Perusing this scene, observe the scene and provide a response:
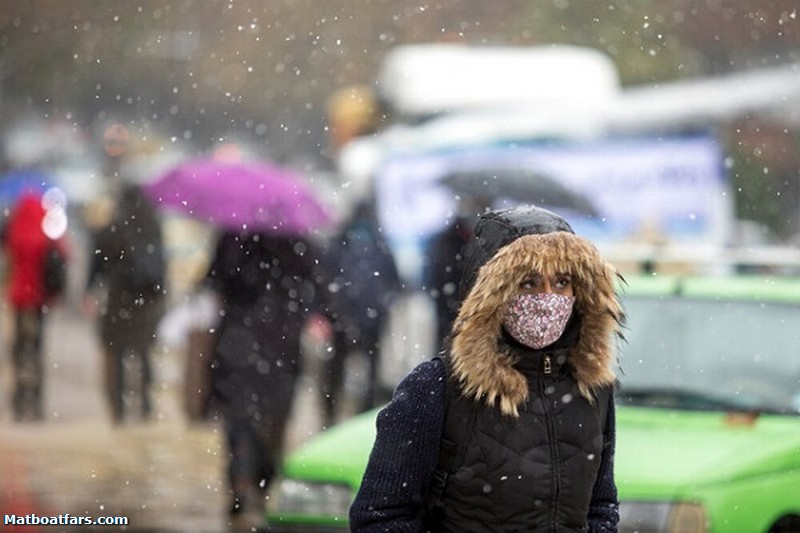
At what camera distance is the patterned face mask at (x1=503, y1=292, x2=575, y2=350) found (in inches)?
126

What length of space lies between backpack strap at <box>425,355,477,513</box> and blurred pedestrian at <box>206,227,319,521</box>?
5390 millimetres

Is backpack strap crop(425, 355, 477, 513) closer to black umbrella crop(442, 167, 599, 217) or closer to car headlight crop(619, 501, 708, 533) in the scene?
car headlight crop(619, 501, 708, 533)

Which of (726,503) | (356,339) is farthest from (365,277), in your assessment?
(726,503)

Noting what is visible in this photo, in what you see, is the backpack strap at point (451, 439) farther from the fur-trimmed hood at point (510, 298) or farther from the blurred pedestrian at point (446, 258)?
the blurred pedestrian at point (446, 258)

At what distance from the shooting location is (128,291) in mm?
12055

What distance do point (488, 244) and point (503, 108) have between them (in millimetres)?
14230

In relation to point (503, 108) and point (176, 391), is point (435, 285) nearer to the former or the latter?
point (176, 391)

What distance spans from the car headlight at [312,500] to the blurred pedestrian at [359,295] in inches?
162

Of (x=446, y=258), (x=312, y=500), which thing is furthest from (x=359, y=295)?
(x=312, y=500)

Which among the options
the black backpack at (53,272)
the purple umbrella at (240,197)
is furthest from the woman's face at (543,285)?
the black backpack at (53,272)

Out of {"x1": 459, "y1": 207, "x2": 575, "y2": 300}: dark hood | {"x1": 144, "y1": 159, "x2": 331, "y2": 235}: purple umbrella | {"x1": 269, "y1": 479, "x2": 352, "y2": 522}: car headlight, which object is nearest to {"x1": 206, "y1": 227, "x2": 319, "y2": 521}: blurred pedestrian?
{"x1": 144, "y1": 159, "x2": 331, "y2": 235}: purple umbrella

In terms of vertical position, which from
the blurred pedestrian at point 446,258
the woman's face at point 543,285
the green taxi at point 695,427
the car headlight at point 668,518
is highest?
the blurred pedestrian at point 446,258

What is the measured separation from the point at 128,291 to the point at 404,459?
9124 millimetres

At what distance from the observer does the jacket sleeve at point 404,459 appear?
3.15m
